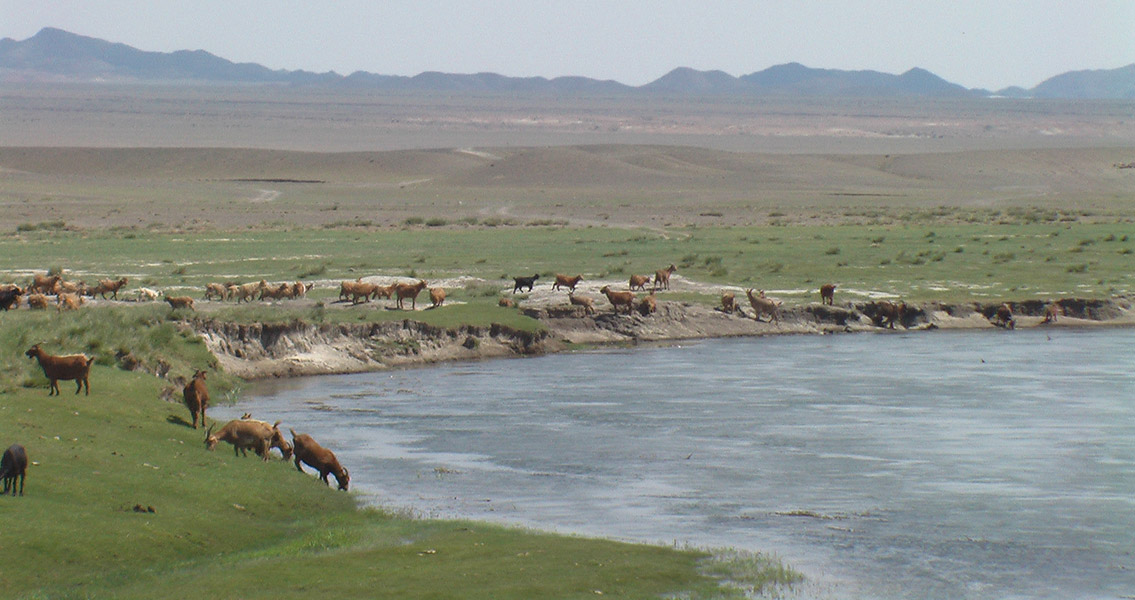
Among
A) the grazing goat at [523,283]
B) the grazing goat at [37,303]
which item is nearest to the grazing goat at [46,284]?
the grazing goat at [37,303]

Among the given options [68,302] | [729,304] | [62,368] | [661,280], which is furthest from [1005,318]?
→ [62,368]

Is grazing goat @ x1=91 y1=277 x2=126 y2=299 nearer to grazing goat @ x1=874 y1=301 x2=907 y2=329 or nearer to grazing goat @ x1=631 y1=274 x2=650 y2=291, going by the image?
grazing goat @ x1=631 y1=274 x2=650 y2=291

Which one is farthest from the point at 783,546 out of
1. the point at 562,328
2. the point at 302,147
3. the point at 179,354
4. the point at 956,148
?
the point at 956,148

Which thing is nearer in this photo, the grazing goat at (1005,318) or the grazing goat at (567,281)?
the grazing goat at (1005,318)

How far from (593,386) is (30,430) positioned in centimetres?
1427

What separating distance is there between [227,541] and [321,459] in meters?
3.68

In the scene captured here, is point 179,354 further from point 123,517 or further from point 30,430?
point 123,517

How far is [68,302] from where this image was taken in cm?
3216

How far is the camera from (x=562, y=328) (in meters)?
38.0

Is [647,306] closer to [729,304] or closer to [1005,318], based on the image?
[729,304]

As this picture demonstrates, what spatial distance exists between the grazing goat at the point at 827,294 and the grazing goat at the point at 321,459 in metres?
23.9

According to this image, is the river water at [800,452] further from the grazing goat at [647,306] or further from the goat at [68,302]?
the goat at [68,302]

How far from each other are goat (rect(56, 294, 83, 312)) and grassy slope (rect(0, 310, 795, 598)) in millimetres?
11593

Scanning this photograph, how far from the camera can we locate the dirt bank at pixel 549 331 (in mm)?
32500
